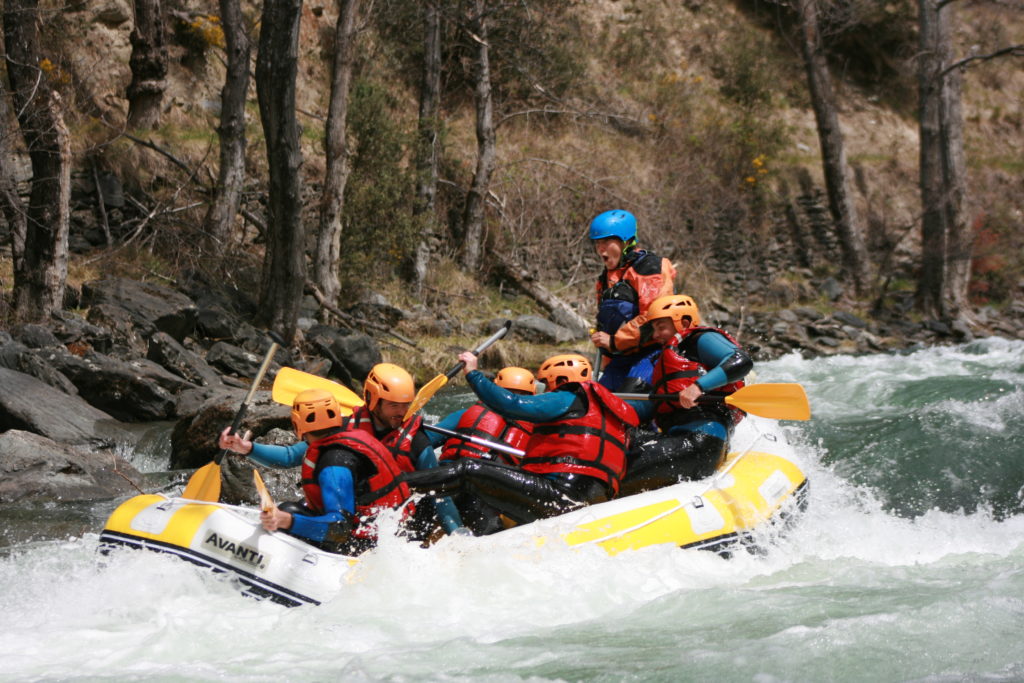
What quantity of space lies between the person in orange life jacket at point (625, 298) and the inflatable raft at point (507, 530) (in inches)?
34.2

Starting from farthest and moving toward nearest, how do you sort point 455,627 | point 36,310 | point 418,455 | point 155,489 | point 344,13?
point 344,13 < point 36,310 < point 155,489 < point 418,455 < point 455,627

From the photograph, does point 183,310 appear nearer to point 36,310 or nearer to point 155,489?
point 36,310

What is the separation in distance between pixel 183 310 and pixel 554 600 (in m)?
7.21

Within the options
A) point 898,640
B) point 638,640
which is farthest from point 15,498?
point 898,640

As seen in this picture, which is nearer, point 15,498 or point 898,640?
point 898,640

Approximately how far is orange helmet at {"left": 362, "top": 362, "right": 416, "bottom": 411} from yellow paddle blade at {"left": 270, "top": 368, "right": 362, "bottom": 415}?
0.89 metres

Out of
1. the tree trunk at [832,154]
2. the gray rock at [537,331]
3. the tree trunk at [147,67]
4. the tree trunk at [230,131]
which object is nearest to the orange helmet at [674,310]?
the gray rock at [537,331]

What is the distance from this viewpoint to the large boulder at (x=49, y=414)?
24.6 ft

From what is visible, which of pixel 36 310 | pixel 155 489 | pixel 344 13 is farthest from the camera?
pixel 344 13

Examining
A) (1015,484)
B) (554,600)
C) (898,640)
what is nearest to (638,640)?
(554,600)

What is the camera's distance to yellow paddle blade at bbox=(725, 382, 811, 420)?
559 cm

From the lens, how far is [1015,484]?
281 inches

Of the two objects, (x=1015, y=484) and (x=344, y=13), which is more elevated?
(x=344, y=13)

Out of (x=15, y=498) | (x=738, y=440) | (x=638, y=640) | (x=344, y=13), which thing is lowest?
(x=638, y=640)
